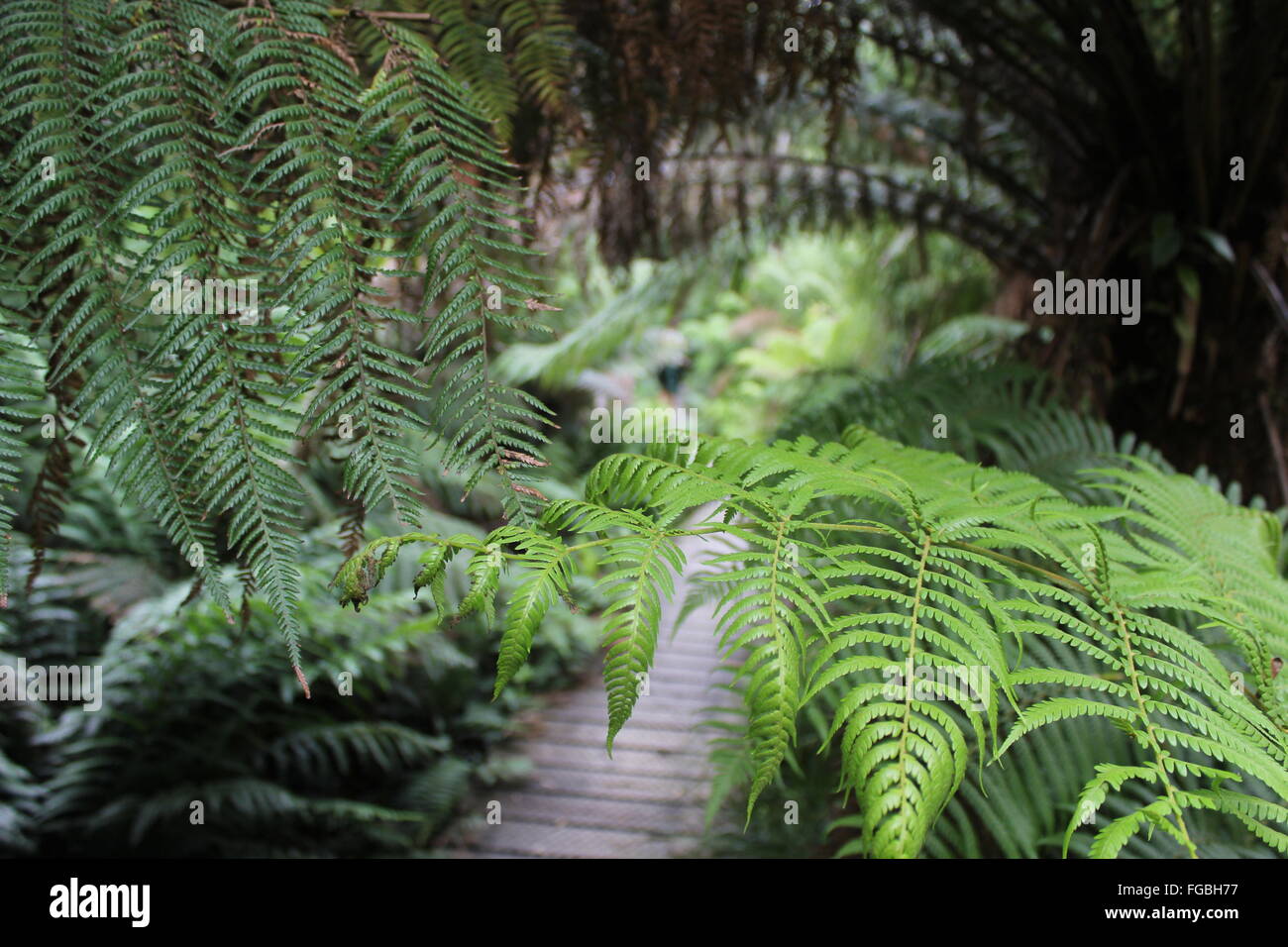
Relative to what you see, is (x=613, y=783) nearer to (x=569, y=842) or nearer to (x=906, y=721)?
(x=569, y=842)

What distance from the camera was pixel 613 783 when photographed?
8.80 feet

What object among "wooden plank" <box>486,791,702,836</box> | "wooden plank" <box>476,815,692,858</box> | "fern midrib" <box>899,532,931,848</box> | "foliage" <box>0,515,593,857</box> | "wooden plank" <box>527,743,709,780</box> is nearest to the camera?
"fern midrib" <box>899,532,931,848</box>

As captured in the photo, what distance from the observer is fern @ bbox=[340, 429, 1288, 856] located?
0.51 m

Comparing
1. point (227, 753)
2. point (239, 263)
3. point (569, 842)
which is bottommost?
point (569, 842)

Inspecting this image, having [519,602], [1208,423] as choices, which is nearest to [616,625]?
[519,602]

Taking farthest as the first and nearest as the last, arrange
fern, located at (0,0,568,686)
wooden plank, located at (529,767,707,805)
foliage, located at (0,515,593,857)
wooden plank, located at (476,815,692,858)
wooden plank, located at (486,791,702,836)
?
wooden plank, located at (529,767,707,805), wooden plank, located at (486,791,702,836), wooden plank, located at (476,815,692,858), foliage, located at (0,515,593,857), fern, located at (0,0,568,686)

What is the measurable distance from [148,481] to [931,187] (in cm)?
235

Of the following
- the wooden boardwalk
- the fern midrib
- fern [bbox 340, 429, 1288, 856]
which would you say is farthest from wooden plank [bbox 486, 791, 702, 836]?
the fern midrib

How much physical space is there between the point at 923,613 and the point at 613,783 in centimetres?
231

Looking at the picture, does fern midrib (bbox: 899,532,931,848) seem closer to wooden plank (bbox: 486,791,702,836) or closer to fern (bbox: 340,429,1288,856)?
fern (bbox: 340,429,1288,856)

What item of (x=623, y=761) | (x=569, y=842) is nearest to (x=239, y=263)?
(x=569, y=842)

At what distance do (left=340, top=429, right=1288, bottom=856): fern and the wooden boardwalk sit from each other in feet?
4.28

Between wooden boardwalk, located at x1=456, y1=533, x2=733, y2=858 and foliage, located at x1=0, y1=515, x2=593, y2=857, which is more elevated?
foliage, located at x1=0, y1=515, x2=593, y2=857
